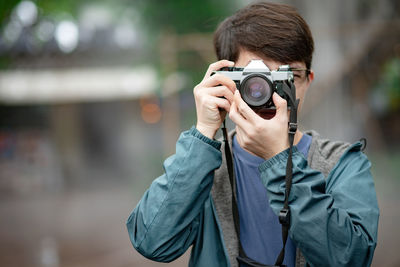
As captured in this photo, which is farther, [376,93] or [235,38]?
[376,93]

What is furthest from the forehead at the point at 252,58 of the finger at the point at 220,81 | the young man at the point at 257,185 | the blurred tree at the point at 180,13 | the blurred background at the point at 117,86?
the blurred tree at the point at 180,13

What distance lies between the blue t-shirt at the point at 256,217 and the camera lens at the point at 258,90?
23cm

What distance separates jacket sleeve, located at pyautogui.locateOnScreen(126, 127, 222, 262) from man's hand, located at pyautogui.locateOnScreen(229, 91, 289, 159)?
0.12 metres

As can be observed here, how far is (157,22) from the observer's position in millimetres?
8195

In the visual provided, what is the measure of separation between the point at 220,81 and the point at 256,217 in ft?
1.54

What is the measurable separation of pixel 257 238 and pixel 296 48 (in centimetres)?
66

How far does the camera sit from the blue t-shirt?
146 cm

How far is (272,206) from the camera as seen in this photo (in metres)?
1.32

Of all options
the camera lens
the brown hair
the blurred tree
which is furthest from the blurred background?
the camera lens

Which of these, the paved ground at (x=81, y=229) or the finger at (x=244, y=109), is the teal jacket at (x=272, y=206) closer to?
the finger at (x=244, y=109)

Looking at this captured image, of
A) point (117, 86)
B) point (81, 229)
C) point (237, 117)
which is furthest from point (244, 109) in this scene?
point (117, 86)

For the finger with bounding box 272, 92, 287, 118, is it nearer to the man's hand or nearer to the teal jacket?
the man's hand

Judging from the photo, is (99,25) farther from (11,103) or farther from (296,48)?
(296,48)

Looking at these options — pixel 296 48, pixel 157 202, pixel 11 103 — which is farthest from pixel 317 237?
pixel 11 103
